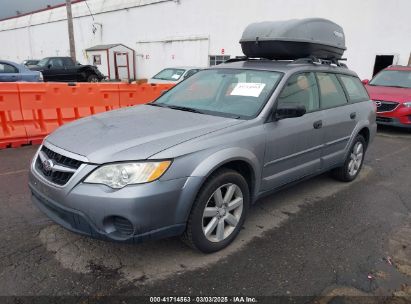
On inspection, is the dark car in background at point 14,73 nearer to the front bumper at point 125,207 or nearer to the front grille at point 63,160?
the front grille at point 63,160

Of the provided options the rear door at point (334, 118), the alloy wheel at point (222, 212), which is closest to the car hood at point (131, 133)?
the alloy wheel at point (222, 212)

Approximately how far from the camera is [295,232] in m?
3.51

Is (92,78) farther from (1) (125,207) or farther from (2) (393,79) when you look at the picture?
(1) (125,207)

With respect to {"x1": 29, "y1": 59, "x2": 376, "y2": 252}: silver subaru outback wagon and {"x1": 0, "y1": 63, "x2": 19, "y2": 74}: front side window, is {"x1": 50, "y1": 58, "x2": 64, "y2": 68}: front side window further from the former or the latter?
{"x1": 29, "y1": 59, "x2": 376, "y2": 252}: silver subaru outback wagon

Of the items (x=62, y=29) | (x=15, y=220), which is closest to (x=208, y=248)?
(x=15, y=220)

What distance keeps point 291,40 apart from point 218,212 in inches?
88.8

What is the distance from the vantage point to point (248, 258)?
302 centimetres

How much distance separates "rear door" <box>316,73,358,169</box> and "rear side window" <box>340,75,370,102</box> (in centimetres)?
14

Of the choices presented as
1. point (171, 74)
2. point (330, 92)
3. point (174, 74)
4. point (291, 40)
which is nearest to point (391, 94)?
point (330, 92)

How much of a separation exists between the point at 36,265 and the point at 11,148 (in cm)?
405

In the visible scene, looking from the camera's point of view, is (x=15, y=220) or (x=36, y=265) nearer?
(x=36, y=265)

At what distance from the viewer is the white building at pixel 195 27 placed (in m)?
14.2

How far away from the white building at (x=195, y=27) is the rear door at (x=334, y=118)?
1120 cm

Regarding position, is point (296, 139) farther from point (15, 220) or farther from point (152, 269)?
point (15, 220)
